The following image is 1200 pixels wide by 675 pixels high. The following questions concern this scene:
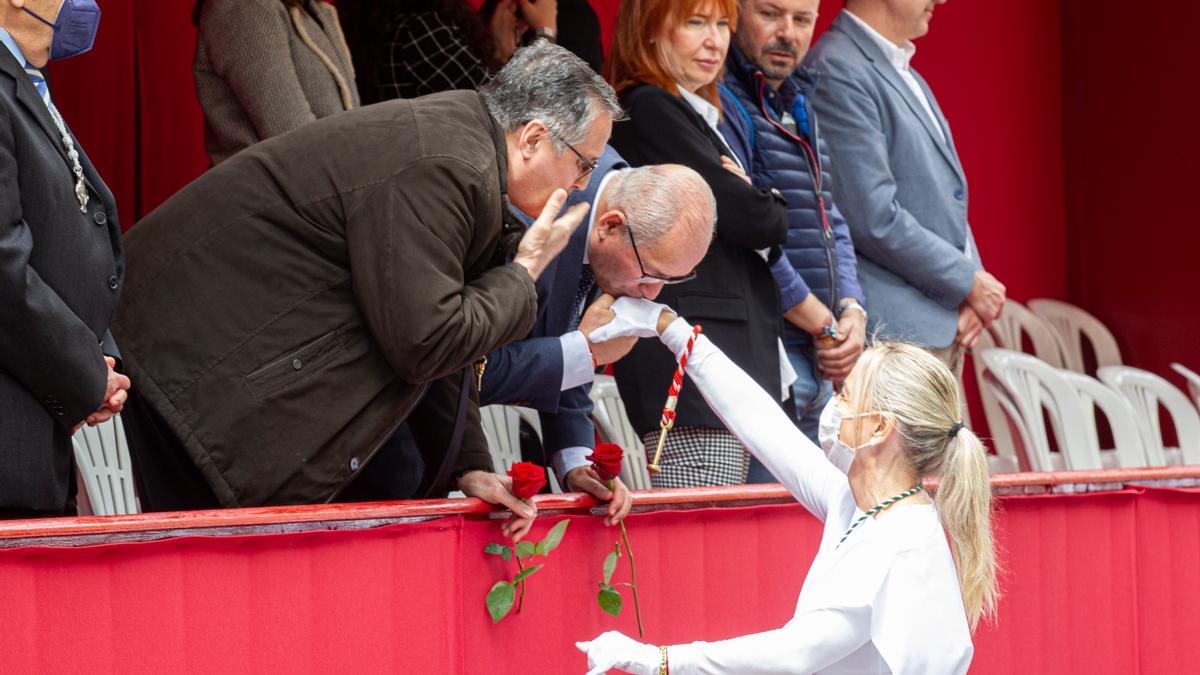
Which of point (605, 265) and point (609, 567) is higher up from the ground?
point (605, 265)

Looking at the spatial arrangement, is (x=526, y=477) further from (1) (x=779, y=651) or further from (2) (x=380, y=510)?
→ (1) (x=779, y=651)

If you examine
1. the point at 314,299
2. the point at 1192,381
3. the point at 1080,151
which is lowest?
the point at 1192,381

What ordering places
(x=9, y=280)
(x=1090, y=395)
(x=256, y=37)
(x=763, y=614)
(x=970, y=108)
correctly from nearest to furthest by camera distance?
(x=9, y=280)
(x=763, y=614)
(x=256, y=37)
(x=1090, y=395)
(x=970, y=108)

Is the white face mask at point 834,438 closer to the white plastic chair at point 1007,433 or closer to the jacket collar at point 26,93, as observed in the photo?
the jacket collar at point 26,93

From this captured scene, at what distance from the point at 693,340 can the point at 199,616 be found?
1091mm

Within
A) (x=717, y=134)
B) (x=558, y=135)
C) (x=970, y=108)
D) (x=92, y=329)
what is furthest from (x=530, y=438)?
(x=970, y=108)

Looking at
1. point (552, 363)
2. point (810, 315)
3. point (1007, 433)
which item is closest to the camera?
point (552, 363)

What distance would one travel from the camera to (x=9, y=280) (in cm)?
238

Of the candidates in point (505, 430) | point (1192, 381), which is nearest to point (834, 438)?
point (505, 430)

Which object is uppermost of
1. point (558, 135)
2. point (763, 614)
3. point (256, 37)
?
point (256, 37)

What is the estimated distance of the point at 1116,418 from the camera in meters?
6.06

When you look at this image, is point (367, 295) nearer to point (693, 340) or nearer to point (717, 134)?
point (693, 340)

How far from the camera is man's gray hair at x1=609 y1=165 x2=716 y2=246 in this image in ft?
10.4

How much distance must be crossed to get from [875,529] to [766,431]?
1.47ft
